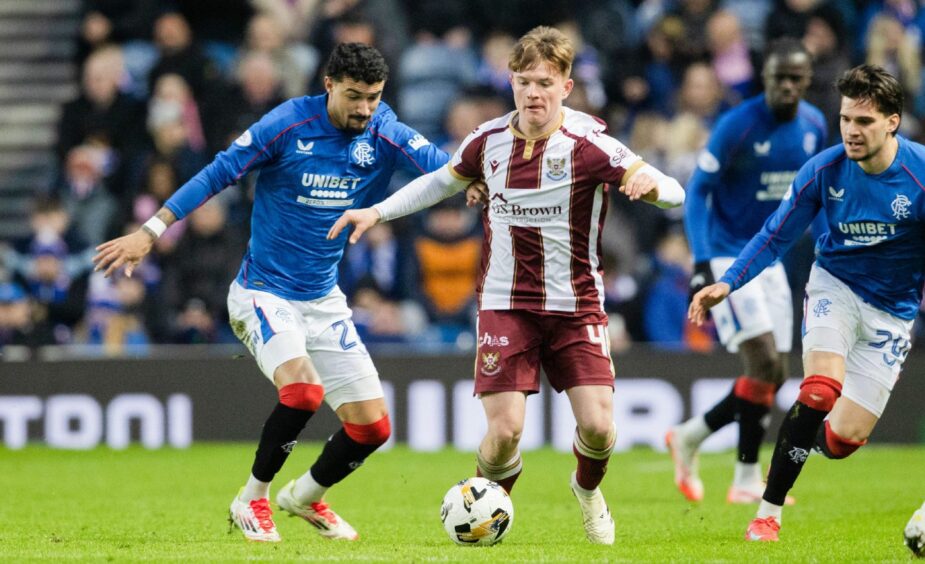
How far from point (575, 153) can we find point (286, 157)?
1.73 meters

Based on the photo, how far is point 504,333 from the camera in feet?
23.9

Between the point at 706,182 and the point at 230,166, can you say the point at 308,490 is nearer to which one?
the point at 230,166

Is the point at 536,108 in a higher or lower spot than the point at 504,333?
higher

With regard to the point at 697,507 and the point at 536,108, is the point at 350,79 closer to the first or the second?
the point at 536,108

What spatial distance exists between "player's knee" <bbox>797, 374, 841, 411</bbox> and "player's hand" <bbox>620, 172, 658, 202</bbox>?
4.42ft

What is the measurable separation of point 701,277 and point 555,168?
8.29ft

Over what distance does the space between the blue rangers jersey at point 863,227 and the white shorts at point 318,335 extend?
6.92 feet

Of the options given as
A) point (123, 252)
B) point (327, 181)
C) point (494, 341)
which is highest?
point (327, 181)

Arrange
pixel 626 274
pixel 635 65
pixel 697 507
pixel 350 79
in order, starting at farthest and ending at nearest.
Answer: pixel 635 65 → pixel 626 274 → pixel 697 507 → pixel 350 79

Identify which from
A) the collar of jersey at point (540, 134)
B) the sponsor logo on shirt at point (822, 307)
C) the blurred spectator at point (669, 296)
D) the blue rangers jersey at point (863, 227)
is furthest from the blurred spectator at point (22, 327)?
the sponsor logo on shirt at point (822, 307)

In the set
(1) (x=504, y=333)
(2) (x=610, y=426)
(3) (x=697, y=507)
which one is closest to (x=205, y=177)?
(1) (x=504, y=333)

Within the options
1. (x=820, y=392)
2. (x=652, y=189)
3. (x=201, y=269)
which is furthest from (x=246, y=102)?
(x=820, y=392)

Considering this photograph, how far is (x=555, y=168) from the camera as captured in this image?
7.26 meters

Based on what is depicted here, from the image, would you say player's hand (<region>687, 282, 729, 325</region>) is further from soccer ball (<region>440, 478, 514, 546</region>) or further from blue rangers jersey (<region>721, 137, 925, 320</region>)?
soccer ball (<region>440, 478, 514, 546</region>)
